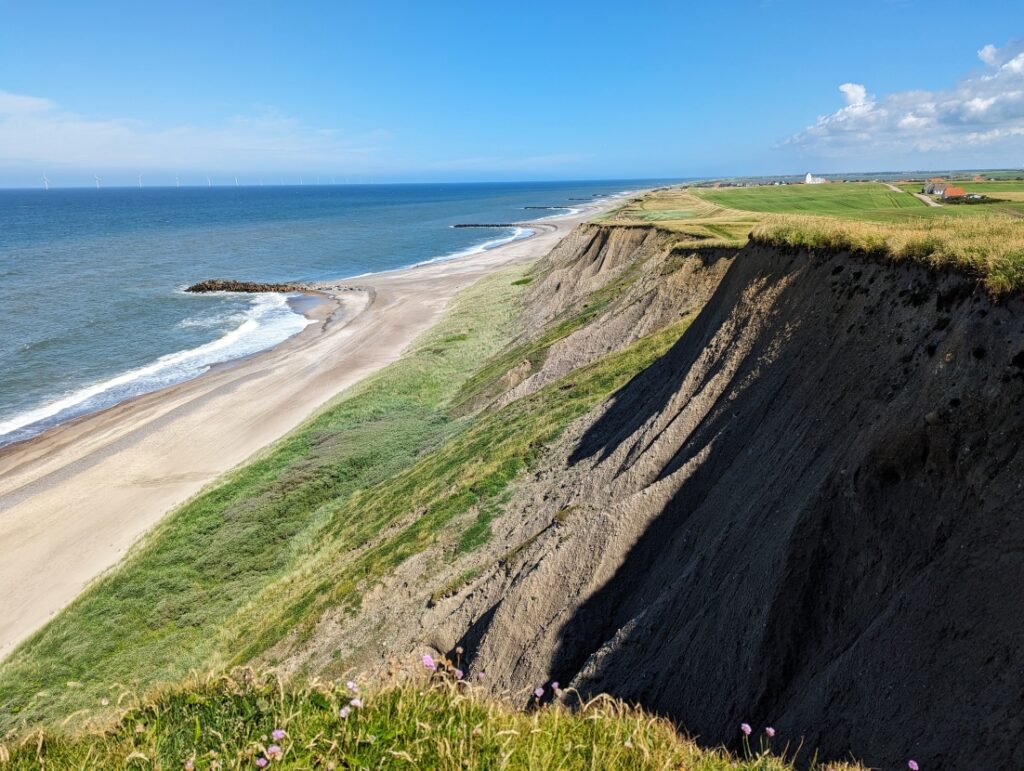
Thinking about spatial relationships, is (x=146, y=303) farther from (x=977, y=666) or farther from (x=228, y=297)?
(x=977, y=666)

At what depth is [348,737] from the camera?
14.2 feet

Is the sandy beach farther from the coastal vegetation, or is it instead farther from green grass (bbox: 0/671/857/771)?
green grass (bbox: 0/671/857/771)

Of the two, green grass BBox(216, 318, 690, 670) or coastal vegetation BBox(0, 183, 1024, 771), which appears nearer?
coastal vegetation BBox(0, 183, 1024, 771)

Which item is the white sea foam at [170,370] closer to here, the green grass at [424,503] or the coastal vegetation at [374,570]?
the coastal vegetation at [374,570]

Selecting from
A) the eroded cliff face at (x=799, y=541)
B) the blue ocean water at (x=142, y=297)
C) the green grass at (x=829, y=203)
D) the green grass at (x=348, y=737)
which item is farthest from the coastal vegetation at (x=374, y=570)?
the blue ocean water at (x=142, y=297)

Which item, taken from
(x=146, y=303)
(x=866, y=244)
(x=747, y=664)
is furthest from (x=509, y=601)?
(x=146, y=303)

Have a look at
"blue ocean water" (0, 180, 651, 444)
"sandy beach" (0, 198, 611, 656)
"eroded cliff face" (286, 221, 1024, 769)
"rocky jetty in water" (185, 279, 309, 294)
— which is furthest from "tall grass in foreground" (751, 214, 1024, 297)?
"rocky jetty in water" (185, 279, 309, 294)

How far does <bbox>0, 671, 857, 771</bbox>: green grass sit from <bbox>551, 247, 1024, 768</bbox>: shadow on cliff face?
2944 millimetres

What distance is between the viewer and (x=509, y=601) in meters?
13.5

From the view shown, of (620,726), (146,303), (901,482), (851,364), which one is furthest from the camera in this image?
(146,303)

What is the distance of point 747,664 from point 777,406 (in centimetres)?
582

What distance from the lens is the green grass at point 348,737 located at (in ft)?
13.8

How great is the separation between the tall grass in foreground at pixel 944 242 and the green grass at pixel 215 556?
17.3m

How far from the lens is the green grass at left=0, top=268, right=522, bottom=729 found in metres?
17.2
